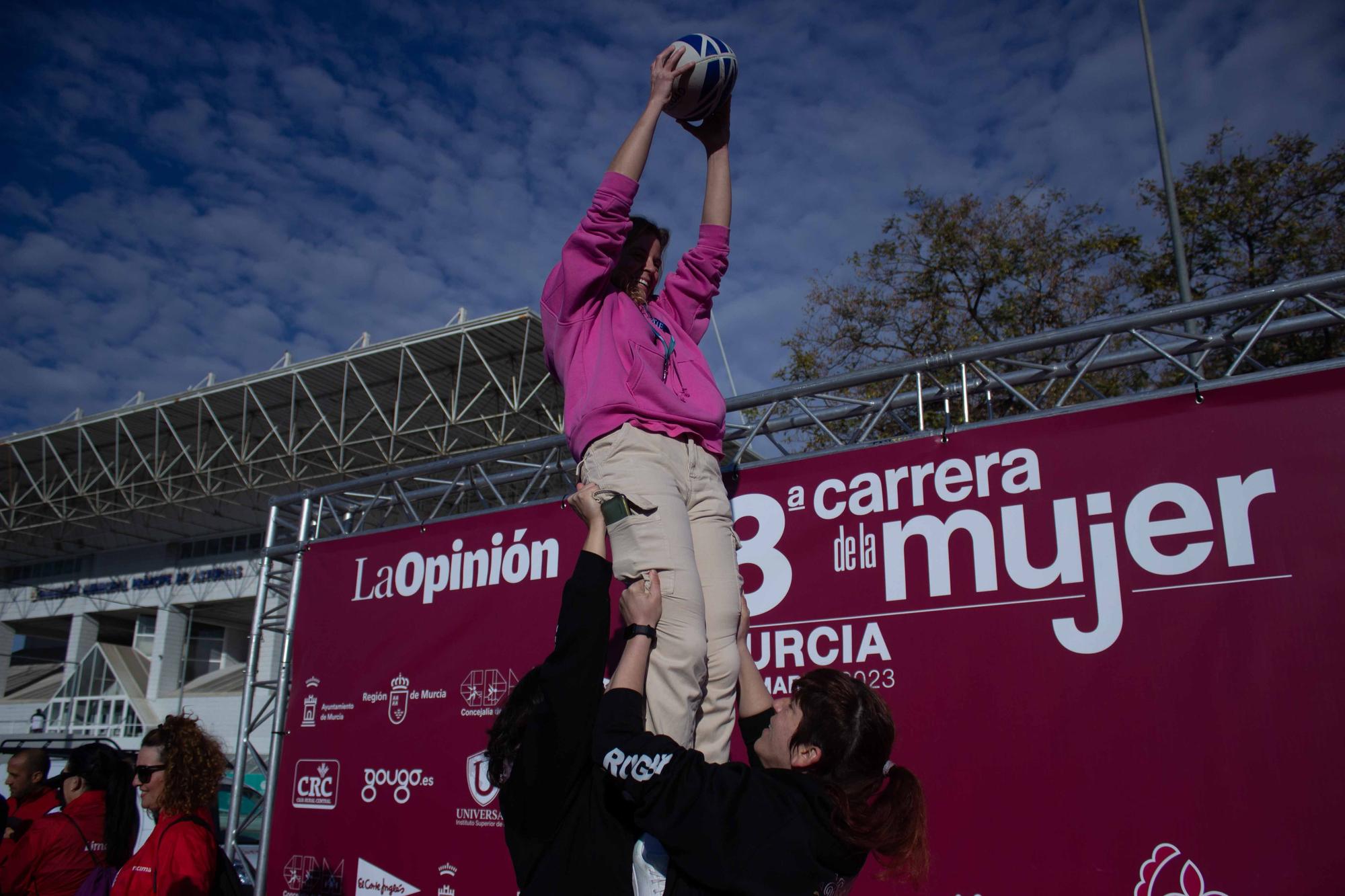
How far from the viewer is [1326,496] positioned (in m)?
3.18

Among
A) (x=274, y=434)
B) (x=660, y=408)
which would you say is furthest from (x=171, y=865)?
(x=274, y=434)

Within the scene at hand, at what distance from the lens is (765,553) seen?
4375mm

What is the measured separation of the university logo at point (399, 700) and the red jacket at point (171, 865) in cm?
249

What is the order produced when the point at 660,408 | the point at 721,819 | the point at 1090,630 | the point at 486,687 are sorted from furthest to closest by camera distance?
the point at 486,687 → the point at 1090,630 → the point at 660,408 → the point at 721,819

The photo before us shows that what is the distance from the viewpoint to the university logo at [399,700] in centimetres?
539

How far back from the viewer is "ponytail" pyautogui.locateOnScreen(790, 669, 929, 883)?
1652mm

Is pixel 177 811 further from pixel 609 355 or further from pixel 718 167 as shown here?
pixel 718 167

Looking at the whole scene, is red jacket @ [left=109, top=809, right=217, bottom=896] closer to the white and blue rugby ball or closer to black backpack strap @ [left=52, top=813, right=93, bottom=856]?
black backpack strap @ [left=52, top=813, right=93, bottom=856]

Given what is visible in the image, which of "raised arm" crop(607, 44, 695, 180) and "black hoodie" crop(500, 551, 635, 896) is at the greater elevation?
"raised arm" crop(607, 44, 695, 180)

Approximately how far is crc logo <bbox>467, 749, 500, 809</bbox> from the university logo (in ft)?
2.07

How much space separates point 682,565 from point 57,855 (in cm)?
356

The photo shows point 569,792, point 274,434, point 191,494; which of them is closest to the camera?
point 569,792

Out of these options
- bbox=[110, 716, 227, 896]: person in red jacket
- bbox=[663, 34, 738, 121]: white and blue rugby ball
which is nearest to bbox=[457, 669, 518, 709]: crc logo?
bbox=[110, 716, 227, 896]: person in red jacket

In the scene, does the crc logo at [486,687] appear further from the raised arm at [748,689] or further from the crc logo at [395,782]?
the raised arm at [748,689]
